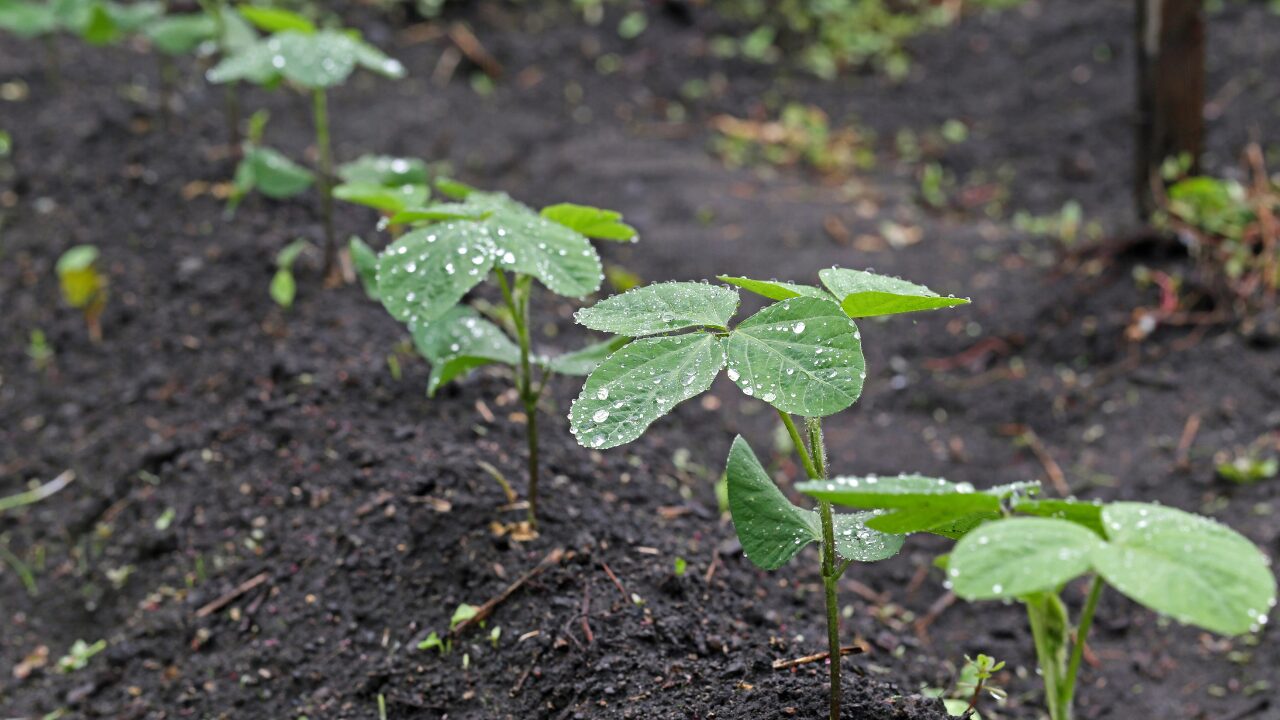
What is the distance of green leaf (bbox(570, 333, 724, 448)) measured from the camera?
1185 mm

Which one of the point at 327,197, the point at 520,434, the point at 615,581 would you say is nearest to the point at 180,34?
the point at 327,197

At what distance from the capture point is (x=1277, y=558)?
2.39 m

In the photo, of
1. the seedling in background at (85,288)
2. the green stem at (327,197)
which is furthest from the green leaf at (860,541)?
the seedling in background at (85,288)

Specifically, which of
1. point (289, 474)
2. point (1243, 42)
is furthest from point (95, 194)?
point (1243, 42)

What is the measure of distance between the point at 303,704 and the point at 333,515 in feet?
1.36

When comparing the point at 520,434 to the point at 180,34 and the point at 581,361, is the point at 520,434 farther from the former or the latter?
the point at 180,34

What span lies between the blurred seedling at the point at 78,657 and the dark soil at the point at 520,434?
0.04 m

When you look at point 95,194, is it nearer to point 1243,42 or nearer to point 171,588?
point 171,588

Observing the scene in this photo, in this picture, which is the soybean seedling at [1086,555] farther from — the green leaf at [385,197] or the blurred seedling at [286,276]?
the blurred seedling at [286,276]

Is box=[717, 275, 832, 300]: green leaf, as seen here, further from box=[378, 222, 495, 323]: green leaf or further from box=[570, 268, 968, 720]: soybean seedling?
box=[378, 222, 495, 323]: green leaf

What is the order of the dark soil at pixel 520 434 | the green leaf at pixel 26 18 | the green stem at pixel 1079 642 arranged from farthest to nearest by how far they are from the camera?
the green leaf at pixel 26 18 → the dark soil at pixel 520 434 → the green stem at pixel 1079 642

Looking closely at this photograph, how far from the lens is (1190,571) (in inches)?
36.1

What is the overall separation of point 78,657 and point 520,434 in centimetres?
96

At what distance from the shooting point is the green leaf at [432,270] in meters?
1.50
